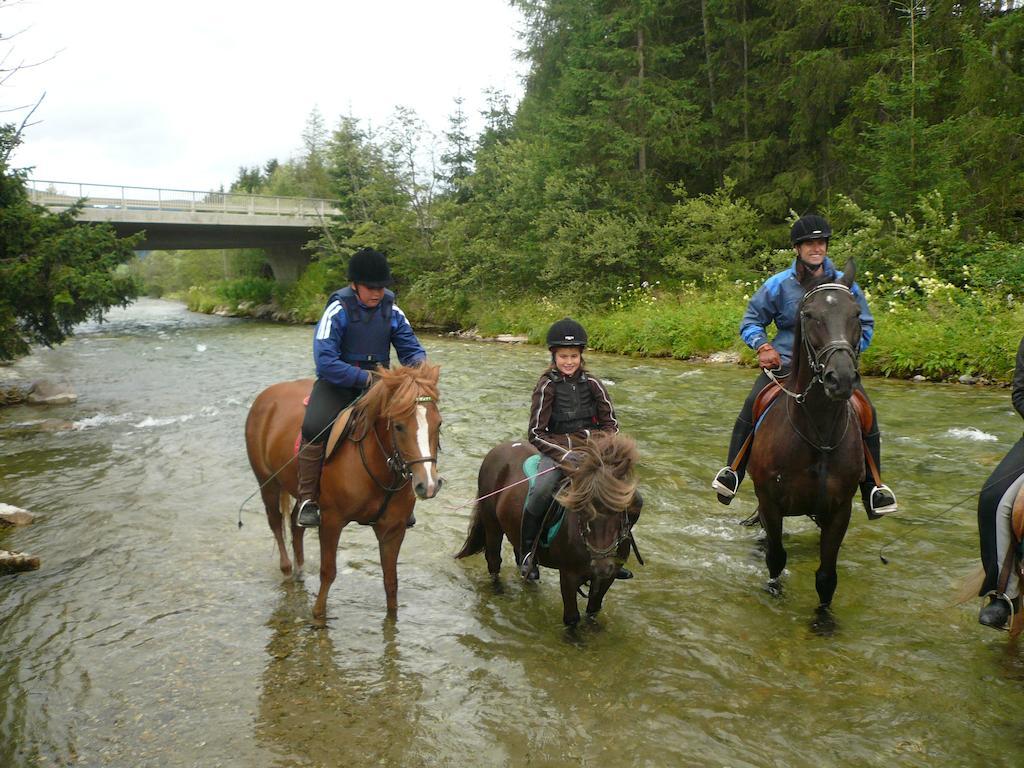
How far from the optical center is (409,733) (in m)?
4.33

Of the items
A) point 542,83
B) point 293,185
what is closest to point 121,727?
point 542,83

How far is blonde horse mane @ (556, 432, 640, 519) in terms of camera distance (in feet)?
15.8

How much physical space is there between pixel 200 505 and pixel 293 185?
6813 centimetres

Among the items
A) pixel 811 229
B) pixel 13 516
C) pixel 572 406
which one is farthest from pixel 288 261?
pixel 811 229

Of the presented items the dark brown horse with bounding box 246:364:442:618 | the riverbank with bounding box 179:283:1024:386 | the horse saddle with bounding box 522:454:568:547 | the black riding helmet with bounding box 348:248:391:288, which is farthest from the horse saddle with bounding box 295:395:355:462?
the riverbank with bounding box 179:283:1024:386

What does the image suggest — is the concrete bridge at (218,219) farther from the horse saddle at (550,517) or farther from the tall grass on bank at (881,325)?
the horse saddle at (550,517)

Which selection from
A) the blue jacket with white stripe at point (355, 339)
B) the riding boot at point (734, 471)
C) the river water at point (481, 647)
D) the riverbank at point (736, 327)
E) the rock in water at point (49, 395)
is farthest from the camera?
the rock in water at point (49, 395)

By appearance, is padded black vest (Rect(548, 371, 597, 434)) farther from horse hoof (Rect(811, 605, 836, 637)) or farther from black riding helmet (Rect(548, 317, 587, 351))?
horse hoof (Rect(811, 605, 836, 637))

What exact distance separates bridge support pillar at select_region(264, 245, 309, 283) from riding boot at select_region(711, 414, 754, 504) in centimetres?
5002

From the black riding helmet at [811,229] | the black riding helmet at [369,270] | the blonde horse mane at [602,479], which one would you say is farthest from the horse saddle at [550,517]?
the black riding helmet at [811,229]

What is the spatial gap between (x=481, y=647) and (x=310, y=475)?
6.14ft

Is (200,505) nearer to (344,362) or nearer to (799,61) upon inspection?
(344,362)

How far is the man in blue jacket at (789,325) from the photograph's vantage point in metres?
5.71

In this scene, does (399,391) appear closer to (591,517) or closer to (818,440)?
(591,517)
